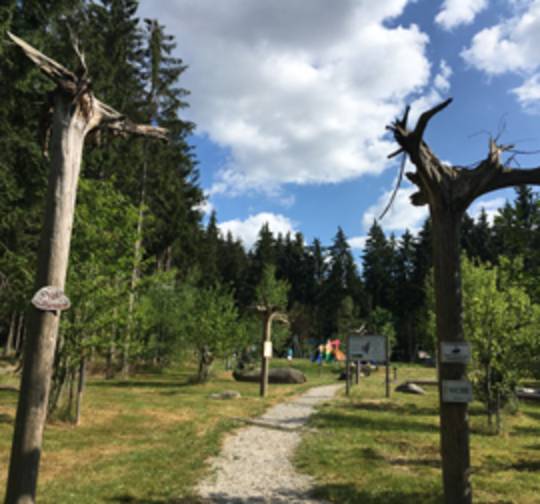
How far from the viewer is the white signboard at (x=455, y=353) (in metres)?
4.38

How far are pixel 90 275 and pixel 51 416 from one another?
11.8 feet

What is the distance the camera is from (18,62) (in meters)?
14.0

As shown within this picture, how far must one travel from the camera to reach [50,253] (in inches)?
192

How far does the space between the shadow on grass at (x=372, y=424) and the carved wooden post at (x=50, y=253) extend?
803 cm

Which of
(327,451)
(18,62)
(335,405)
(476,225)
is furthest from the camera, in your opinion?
(476,225)

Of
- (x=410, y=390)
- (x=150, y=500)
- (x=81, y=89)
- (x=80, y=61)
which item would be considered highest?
(x=80, y=61)

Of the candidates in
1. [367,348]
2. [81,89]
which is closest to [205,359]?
[367,348]

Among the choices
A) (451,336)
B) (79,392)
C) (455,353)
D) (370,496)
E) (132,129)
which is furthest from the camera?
(79,392)

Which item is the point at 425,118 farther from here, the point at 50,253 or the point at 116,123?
the point at 50,253

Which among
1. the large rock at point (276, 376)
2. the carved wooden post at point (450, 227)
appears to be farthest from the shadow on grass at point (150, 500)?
the large rock at point (276, 376)

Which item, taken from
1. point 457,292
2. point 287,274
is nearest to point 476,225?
point 287,274

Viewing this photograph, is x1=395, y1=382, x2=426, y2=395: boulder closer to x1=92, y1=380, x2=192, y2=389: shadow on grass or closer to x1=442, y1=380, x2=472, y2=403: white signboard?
x1=92, y1=380, x2=192, y2=389: shadow on grass

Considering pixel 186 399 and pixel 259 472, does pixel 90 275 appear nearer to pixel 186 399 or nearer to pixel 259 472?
pixel 259 472

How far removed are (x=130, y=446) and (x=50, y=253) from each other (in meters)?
5.43
